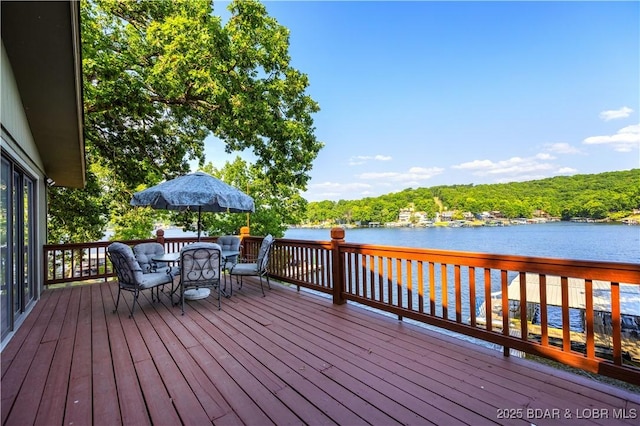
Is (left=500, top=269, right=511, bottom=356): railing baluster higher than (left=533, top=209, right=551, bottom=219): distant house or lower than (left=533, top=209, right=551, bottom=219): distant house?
lower

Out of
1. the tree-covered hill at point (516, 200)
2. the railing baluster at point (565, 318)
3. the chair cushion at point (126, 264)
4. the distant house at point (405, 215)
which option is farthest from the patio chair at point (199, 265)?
the distant house at point (405, 215)

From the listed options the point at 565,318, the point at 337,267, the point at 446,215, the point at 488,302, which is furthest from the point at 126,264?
the point at 446,215

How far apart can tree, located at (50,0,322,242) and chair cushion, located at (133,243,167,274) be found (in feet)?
11.7

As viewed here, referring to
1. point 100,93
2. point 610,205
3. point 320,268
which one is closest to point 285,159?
point 100,93

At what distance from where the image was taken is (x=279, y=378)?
7.52ft

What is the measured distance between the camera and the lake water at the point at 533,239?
21.8m

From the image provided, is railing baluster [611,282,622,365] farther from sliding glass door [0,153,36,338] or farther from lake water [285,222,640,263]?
lake water [285,222,640,263]

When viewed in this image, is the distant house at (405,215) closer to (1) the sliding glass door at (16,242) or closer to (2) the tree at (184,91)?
(2) the tree at (184,91)

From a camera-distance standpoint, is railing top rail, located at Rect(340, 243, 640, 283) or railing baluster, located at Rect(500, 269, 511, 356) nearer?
railing top rail, located at Rect(340, 243, 640, 283)

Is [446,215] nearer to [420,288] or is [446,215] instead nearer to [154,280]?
[420,288]

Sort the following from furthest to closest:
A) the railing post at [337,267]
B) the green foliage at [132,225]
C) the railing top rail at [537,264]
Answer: the green foliage at [132,225], the railing post at [337,267], the railing top rail at [537,264]

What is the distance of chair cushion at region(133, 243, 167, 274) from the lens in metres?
5.08

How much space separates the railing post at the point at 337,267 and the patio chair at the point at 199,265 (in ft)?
5.41

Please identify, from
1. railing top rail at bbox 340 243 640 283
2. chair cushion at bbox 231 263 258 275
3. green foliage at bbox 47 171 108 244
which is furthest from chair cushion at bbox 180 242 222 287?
green foliage at bbox 47 171 108 244
